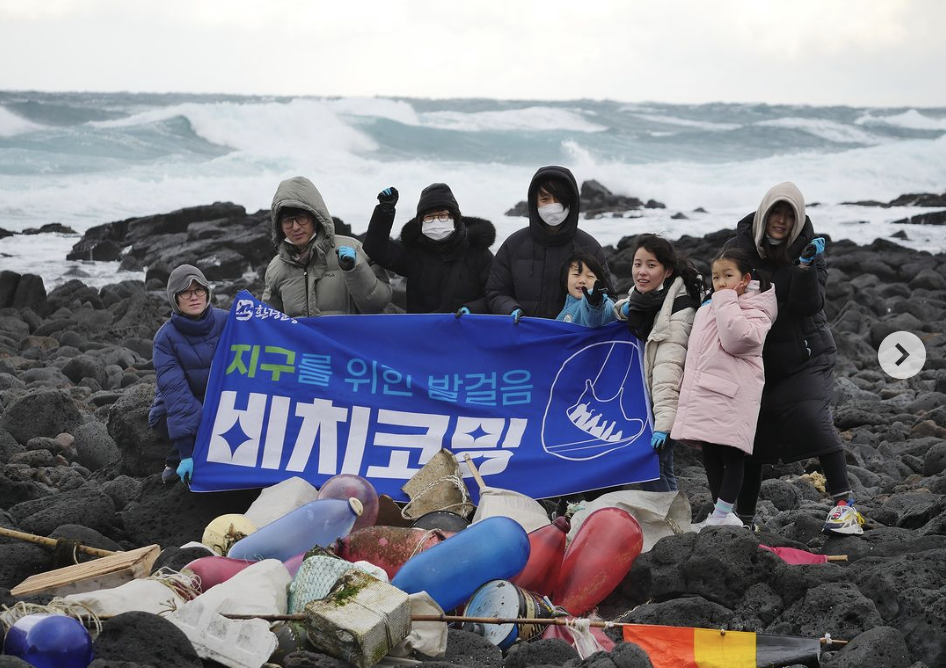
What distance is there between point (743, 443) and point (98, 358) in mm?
9212

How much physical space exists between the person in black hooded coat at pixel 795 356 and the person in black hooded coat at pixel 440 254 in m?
1.73


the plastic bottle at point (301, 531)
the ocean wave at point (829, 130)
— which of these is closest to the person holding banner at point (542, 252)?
the plastic bottle at point (301, 531)

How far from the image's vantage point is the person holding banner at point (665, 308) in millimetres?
5859

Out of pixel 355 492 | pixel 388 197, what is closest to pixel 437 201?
pixel 388 197

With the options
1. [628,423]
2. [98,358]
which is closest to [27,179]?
[98,358]

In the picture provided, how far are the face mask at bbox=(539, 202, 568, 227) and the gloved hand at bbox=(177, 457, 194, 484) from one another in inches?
98.2

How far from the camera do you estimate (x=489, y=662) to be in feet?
14.3

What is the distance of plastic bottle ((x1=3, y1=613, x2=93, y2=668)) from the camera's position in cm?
384

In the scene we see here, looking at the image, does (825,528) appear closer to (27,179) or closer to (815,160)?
(27,179)

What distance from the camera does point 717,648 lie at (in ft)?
14.6

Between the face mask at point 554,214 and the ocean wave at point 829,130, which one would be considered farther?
the ocean wave at point 829,130

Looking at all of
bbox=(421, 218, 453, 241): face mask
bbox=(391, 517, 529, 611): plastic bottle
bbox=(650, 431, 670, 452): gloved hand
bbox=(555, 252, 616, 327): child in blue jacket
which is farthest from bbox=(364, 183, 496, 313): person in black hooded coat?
bbox=(391, 517, 529, 611): plastic bottle

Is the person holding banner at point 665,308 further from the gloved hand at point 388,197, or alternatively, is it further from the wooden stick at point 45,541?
the wooden stick at point 45,541

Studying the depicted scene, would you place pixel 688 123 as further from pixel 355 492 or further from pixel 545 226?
pixel 355 492
